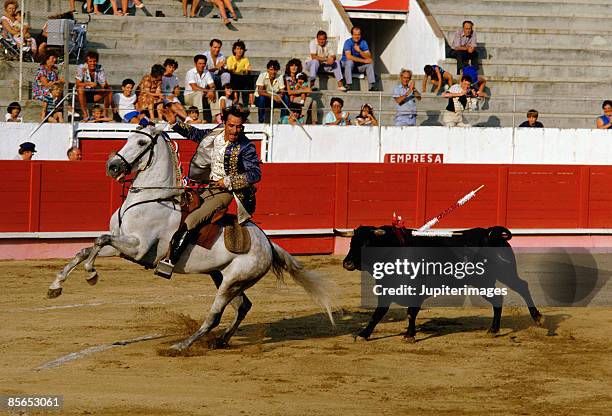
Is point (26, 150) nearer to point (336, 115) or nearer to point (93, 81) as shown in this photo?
point (93, 81)

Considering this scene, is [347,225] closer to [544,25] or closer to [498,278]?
[498,278]

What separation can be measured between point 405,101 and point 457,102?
0.94 metres

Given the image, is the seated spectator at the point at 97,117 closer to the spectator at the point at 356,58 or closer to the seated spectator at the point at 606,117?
the spectator at the point at 356,58

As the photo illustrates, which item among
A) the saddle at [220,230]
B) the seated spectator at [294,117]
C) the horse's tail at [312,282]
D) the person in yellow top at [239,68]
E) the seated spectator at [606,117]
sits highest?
the person in yellow top at [239,68]

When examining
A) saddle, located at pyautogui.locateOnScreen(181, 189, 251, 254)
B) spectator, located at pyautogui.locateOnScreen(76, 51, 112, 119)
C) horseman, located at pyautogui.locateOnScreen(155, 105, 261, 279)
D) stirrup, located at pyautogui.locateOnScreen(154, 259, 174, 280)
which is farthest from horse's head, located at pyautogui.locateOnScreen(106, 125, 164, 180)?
spectator, located at pyautogui.locateOnScreen(76, 51, 112, 119)

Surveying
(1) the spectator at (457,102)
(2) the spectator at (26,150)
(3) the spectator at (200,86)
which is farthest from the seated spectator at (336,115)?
(2) the spectator at (26,150)

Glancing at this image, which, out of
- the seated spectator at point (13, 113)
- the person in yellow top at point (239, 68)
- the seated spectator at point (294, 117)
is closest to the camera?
the seated spectator at point (13, 113)

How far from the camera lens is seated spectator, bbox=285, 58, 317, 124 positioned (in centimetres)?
1742

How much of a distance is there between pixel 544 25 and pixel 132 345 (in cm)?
1527

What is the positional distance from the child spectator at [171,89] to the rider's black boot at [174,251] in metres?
8.05

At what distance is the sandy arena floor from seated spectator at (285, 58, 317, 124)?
6.04 meters

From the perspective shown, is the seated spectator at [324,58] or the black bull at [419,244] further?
the seated spectator at [324,58]

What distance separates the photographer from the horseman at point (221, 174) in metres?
8.48


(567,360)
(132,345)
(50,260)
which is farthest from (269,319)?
(50,260)
